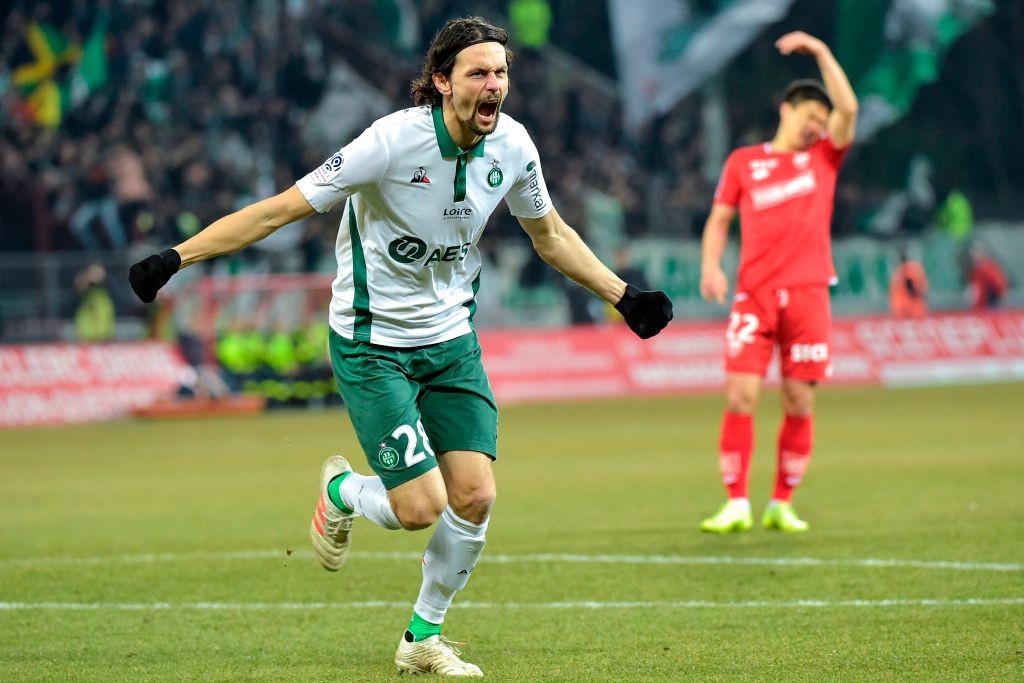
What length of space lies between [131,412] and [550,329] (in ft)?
21.7

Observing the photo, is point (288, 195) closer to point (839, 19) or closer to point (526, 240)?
point (526, 240)

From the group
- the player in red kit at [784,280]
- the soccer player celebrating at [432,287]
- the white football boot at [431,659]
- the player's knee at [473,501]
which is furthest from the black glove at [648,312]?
the player in red kit at [784,280]

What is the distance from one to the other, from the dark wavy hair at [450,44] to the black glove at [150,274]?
3.89ft

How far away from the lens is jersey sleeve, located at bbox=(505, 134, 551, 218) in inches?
233

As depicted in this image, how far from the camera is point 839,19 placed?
31547 millimetres

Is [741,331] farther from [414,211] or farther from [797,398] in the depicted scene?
[414,211]

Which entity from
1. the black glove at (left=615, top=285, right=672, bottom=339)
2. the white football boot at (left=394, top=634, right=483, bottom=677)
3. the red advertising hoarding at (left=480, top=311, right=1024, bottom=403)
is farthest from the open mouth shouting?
the red advertising hoarding at (left=480, top=311, right=1024, bottom=403)

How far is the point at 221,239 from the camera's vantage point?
17.6 ft

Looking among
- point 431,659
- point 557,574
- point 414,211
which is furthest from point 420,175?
point 557,574

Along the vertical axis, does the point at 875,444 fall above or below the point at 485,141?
below

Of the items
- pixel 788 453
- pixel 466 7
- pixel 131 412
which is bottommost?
pixel 131 412

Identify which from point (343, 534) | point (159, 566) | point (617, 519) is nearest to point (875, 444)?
point (617, 519)

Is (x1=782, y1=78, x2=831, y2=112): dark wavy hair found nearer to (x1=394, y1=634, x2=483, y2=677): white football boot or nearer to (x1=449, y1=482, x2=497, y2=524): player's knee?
(x1=449, y1=482, x2=497, y2=524): player's knee

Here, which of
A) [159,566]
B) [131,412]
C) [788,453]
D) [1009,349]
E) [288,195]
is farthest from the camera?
[1009,349]
